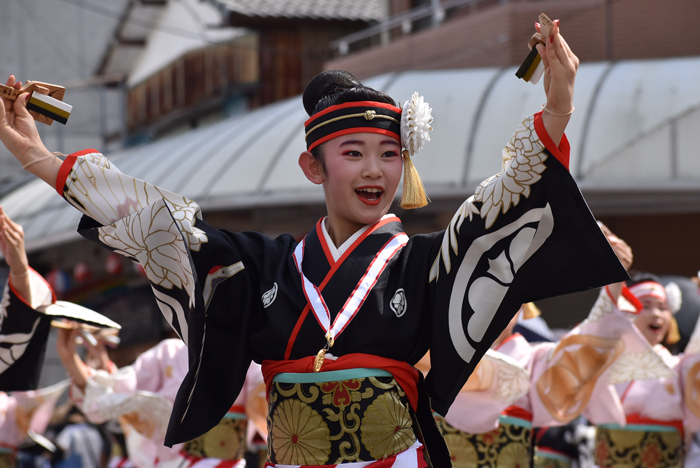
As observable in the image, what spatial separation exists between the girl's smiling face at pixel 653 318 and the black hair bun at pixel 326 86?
2.70m

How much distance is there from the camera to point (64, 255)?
14.2 metres

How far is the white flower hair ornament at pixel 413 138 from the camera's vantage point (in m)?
2.68

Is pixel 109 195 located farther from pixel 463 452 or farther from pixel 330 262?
pixel 463 452

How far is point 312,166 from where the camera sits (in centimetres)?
280

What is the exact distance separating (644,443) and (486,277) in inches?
116

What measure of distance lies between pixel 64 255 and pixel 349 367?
12.5 metres

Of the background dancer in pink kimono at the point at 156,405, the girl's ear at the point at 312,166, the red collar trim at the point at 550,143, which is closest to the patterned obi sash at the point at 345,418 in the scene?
the girl's ear at the point at 312,166

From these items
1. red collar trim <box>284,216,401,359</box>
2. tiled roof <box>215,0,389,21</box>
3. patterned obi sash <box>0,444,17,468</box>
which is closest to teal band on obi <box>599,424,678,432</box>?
red collar trim <box>284,216,401,359</box>

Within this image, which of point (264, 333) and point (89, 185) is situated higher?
point (89, 185)

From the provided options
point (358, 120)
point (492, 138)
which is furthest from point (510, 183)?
point (492, 138)

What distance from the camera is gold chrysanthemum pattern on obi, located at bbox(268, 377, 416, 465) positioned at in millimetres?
2479

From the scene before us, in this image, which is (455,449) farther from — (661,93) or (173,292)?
(661,93)

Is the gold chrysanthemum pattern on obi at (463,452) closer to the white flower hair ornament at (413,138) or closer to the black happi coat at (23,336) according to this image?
the black happi coat at (23,336)

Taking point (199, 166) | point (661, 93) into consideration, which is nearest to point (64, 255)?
point (199, 166)
